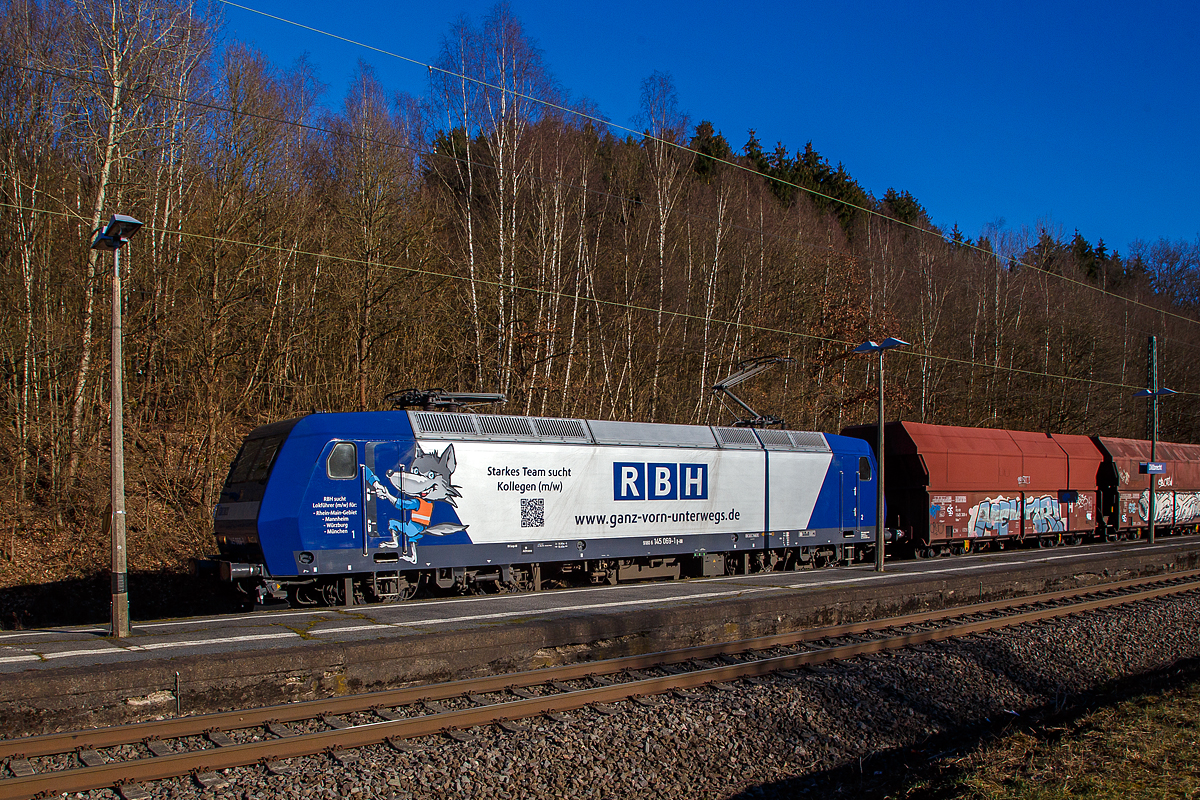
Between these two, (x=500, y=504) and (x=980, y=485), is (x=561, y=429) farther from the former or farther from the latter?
(x=980, y=485)

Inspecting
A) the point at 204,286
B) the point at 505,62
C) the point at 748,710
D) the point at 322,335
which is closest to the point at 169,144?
the point at 204,286

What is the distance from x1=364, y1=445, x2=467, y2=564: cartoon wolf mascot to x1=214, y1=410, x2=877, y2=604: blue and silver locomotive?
2cm

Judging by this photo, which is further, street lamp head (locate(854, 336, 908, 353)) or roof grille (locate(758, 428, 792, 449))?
roof grille (locate(758, 428, 792, 449))

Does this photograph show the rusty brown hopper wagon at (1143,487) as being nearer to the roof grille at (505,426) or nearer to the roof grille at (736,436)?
the roof grille at (736,436)

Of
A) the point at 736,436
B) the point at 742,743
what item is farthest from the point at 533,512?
the point at 742,743

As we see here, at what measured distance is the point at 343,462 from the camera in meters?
12.0

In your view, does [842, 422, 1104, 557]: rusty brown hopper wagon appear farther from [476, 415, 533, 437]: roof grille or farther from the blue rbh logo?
[476, 415, 533, 437]: roof grille

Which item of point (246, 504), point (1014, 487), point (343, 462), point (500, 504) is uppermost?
point (343, 462)

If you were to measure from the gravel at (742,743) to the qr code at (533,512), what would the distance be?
5844 mm

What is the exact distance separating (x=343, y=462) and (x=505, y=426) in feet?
9.79

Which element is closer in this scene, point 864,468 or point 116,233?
point 116,233

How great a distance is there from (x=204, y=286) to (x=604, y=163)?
58.2ft

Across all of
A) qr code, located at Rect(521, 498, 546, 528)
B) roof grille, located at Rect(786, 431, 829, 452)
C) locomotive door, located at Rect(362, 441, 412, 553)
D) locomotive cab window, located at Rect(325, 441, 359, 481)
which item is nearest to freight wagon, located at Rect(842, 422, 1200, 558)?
roof grille, located at Rect(786, 431, 829, 452)

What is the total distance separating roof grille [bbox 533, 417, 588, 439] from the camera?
47.3 ft
